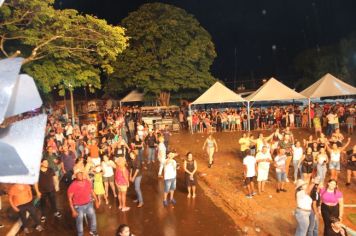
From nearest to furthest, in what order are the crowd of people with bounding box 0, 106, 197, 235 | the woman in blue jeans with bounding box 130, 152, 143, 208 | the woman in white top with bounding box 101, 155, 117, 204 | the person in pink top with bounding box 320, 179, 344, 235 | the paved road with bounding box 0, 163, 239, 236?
1. the person in pink top with bounding box 320, 179, 344, 235
2. the crowd of people with bounding box 0, 106, 197, 235
3. the paved road with bounding box 0, 163, 239, 236
4. the woman in blue jeans with bounding box 130, 152, 143, 208
5. the woman in white top with bounding box 101, 155, 117, 204

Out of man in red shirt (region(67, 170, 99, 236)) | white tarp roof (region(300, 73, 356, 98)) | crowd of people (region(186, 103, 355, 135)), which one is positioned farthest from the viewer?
crowd of people (region(186, 103, 355, 135))

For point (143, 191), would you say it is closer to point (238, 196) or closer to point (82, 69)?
point (238, 196)

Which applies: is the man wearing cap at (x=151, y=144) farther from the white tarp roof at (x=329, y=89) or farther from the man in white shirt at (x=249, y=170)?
the white tarp roof at (x=329, y=89)

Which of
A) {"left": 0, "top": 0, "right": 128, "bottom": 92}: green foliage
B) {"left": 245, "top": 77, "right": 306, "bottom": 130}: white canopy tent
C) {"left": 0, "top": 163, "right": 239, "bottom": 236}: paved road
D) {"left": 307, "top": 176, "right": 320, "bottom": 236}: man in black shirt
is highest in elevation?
{"left": 0, "top": 0, "right": 128, "bottom": 92}: green foliage

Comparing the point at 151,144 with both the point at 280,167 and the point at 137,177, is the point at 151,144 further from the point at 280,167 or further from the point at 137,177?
the point at 280,167

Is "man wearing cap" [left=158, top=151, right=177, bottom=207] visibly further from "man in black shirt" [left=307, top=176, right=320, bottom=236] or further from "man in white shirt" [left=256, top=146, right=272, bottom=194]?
"man in black shirt" [left=307, top=176, right=320, bottom=236]

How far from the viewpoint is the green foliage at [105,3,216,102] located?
32719mm

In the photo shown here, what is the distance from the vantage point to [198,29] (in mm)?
34406

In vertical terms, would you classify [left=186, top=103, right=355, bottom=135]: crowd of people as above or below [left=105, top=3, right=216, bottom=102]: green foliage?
below

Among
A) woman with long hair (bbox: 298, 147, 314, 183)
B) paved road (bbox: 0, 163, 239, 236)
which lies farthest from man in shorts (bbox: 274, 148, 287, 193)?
paved road (bbox: 0, 163, 239, 236)

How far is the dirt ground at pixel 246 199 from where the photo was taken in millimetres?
8695

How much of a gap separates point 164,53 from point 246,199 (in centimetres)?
2373

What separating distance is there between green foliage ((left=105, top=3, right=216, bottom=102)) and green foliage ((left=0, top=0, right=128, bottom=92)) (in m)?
16.6

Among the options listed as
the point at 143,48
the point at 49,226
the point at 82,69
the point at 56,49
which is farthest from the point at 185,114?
the point at 49,226
